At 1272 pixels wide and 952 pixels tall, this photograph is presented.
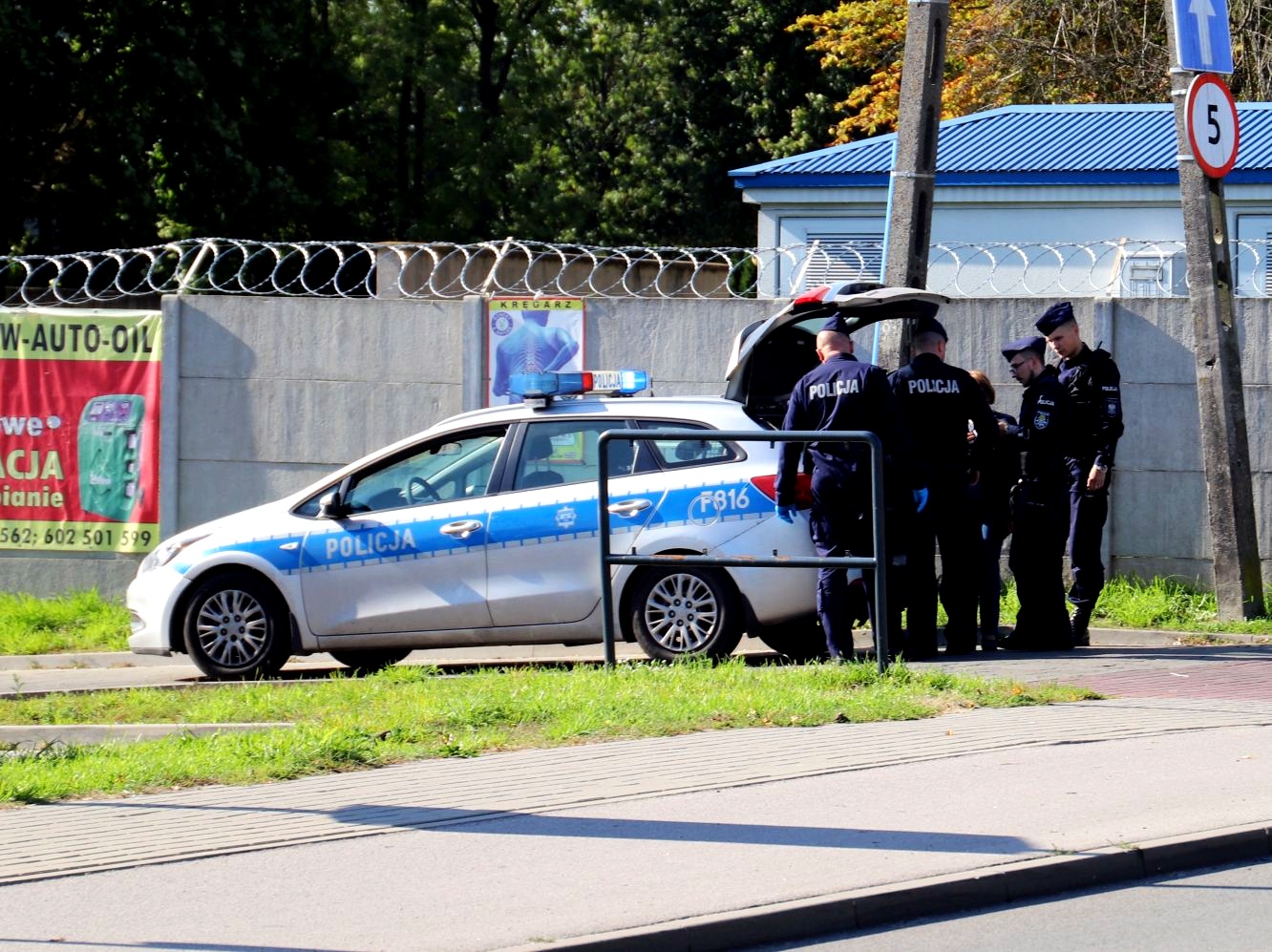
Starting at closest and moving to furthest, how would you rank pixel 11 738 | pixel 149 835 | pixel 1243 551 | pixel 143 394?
pixel 149 835 < pixel 11 738 < pixel 1243 551 < pixel 143 394

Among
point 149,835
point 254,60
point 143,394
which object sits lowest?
point 149,835

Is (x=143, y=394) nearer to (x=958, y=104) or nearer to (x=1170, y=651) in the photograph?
(x=1170, y=651)

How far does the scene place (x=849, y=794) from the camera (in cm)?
641

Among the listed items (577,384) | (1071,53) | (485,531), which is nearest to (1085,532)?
(577,384)

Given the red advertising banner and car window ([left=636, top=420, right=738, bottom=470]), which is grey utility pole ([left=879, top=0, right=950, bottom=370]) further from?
the red advertising banner

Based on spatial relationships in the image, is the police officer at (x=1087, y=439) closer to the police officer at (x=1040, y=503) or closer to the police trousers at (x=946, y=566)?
the police officer at (x=1040, y=503)

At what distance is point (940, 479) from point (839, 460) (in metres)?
0.94

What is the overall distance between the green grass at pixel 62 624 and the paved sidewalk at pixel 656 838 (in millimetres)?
5953

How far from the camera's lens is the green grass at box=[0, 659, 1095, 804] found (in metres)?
7.01

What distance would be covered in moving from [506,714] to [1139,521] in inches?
221

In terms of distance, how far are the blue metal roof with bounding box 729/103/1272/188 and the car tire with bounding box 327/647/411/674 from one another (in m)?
11.3

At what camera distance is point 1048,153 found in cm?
2075

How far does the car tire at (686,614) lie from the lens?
32.0ft

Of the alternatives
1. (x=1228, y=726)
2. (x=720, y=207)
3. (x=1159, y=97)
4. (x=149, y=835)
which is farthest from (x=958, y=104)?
(x=149, y=835)
